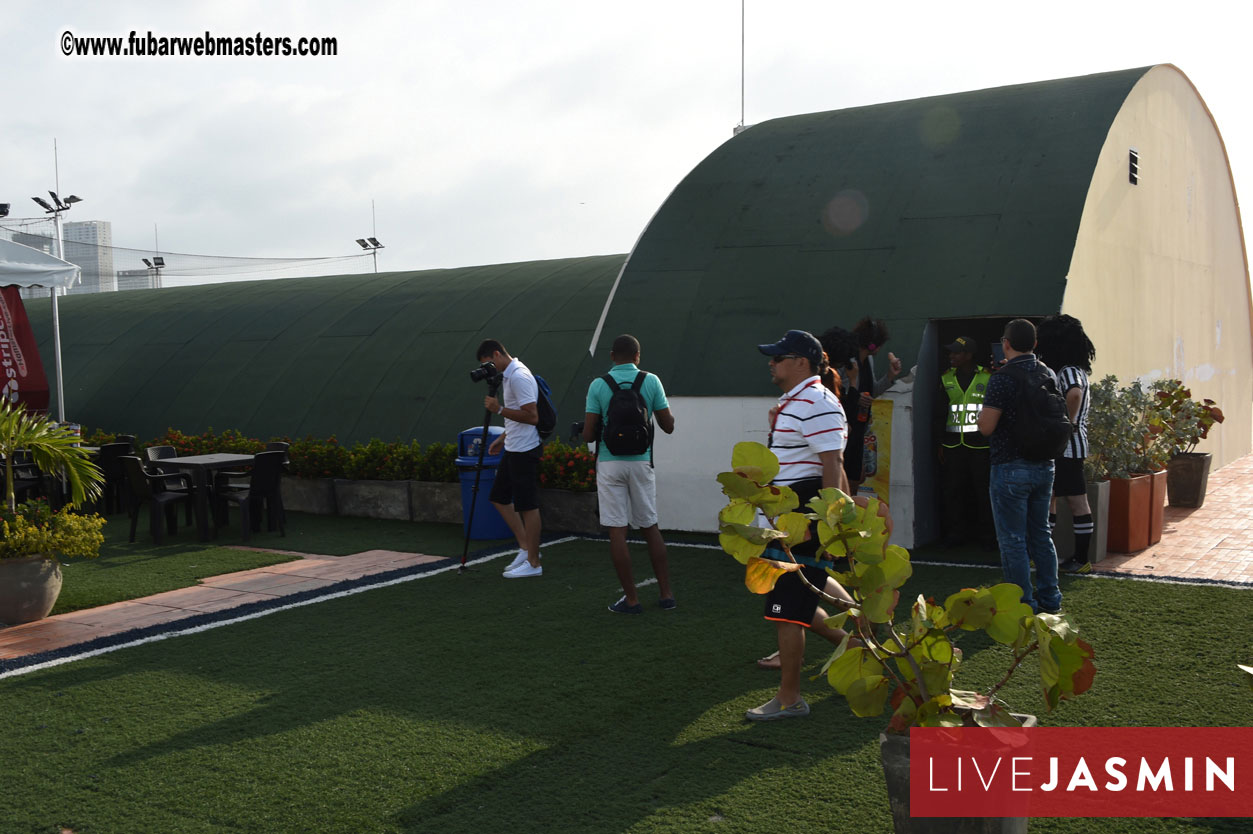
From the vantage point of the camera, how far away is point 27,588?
751 centimetres

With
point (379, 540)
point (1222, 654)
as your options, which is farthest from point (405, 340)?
point (1222, 654)

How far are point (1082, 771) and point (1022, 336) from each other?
9.75 feet

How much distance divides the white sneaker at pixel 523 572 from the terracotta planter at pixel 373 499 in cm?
362

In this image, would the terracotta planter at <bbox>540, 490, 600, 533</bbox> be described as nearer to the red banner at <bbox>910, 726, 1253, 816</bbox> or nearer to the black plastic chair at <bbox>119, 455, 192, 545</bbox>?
the black plastic chair at <bbox>119, 455, 192, 545</bbox>

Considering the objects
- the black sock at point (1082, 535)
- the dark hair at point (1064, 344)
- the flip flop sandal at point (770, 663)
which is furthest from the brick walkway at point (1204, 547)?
the flip flop sandal at point (770, 663)

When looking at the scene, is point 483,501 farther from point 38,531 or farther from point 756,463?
point 756,463

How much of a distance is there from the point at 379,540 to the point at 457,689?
5314 millimetres

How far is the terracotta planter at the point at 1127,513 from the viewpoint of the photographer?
9117mm

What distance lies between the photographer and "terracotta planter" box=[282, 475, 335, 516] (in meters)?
12.7

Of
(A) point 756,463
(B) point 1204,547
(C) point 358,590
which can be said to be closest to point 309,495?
(C) point 358,590

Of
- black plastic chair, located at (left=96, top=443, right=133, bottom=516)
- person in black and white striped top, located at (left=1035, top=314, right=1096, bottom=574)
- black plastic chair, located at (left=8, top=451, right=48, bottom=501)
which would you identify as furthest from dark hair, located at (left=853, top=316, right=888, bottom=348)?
black plastic chair, located at (left=8, top=451, right=48, bottom=501)

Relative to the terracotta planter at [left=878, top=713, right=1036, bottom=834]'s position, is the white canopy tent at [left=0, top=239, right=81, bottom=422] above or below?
above

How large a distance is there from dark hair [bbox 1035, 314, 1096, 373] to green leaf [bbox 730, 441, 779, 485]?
18.1 ft

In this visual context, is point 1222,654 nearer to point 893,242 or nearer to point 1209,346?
point 893,242
